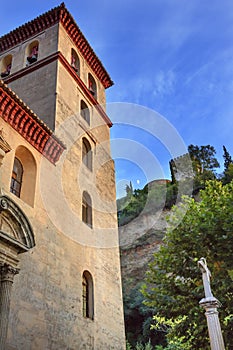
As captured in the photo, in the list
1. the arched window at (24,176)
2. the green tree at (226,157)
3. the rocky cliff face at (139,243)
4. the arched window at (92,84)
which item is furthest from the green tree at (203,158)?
the arched window at (24,176)

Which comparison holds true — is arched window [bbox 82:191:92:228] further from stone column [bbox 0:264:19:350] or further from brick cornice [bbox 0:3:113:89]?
brick cornice [bbox 0:3:113:89]

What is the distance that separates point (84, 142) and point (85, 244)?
512 centimetres

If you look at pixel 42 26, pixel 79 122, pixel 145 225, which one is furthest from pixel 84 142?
pixel 145 225

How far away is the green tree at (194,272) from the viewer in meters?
11.7

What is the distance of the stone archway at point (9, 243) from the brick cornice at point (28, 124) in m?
2.87

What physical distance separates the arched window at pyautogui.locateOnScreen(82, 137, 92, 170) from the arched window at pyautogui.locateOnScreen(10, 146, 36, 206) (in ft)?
12.9

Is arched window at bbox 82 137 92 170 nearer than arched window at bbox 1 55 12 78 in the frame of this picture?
Yes

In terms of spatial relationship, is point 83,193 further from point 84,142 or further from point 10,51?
point 10,51

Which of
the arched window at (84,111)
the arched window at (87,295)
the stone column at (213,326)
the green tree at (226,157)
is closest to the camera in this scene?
the stone column at (213,326)

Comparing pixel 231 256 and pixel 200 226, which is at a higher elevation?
pixel 200 226

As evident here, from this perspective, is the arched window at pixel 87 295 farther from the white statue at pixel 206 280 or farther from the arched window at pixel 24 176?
the white statue at pixel 206 280

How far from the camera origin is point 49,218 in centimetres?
1079

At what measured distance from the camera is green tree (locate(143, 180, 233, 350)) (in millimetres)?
11727

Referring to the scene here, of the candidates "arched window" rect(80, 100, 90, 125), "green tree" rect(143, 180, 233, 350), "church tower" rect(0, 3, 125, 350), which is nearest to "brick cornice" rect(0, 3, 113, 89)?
"church tower" rect(0, 3, 125, 350)
